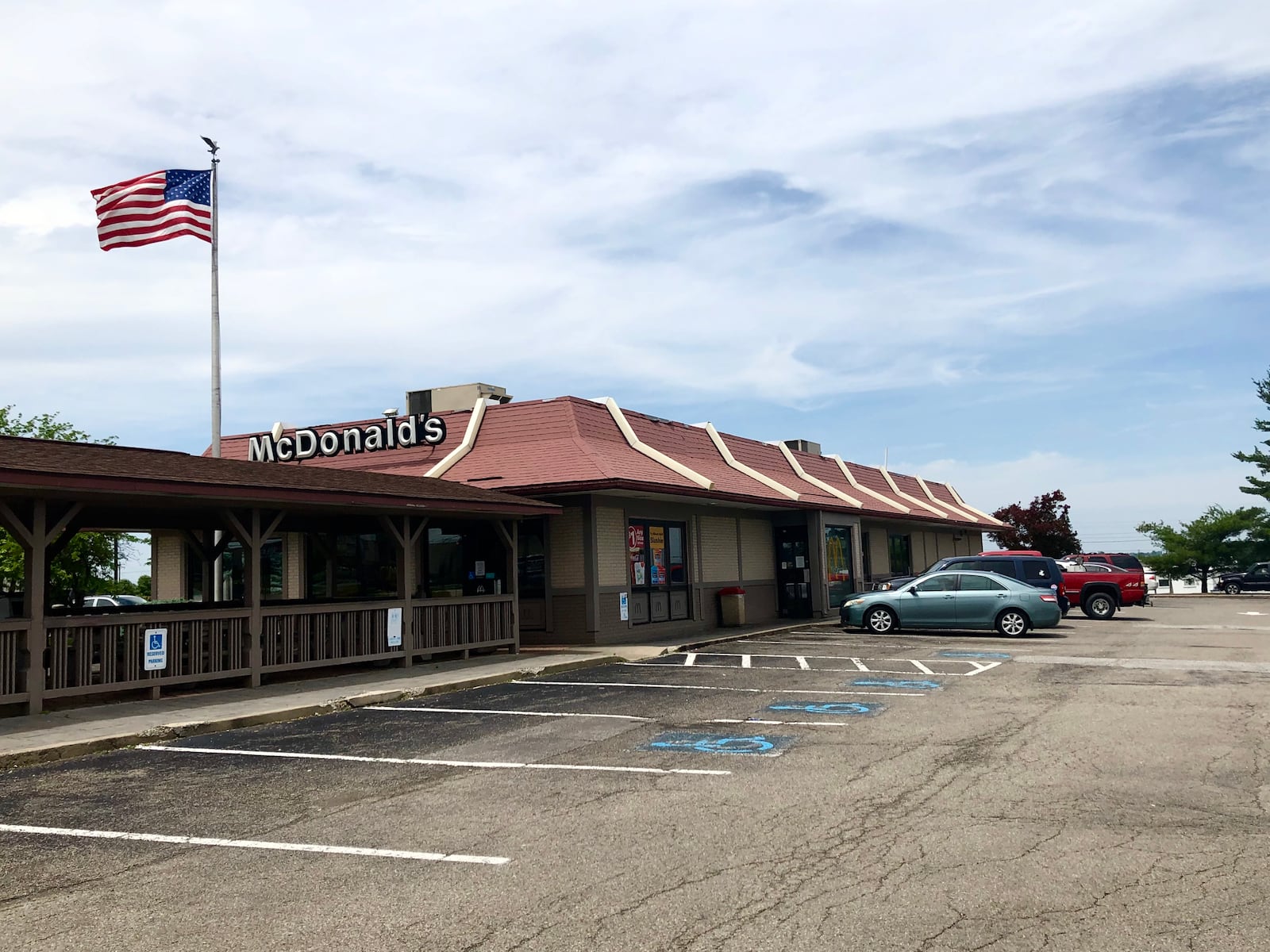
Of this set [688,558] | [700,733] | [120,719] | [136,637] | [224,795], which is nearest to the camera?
[224,795]

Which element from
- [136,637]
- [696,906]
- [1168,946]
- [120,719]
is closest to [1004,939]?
[1168,946]

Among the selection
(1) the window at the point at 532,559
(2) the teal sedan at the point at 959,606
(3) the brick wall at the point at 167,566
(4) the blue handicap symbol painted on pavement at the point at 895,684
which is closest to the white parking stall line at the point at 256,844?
(4) the blue handicap symbol painted on pavement at the point at 895,684

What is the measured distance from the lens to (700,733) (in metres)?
11.2

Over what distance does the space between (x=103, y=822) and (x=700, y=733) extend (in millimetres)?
5596

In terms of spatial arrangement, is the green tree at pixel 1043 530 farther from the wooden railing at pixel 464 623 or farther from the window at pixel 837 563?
the wooden railing at pixel 464 623

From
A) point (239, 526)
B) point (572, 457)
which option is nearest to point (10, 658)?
point (239, 526)

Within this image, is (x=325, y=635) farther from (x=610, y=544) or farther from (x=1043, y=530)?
(x=1043, y=530)

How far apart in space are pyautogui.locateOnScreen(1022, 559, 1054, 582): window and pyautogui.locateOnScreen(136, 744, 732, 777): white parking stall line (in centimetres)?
2075

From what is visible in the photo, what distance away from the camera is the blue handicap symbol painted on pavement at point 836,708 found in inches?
494

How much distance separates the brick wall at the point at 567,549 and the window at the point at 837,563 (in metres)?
10.3

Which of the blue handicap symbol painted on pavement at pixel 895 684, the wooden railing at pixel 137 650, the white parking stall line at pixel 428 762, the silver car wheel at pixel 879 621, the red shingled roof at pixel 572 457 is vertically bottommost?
the blue handicap symbol painted on pavement at pixel 895 684

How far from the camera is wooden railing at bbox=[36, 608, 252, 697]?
13398 mm

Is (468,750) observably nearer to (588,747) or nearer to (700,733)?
(588,747)

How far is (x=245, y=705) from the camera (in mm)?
13547
